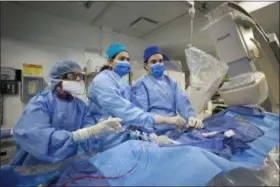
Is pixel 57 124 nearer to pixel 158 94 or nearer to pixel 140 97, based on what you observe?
pixel 140 97

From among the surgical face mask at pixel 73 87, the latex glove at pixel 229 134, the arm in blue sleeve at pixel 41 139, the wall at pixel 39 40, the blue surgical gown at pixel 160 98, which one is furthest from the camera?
the wall at pixel 39 40

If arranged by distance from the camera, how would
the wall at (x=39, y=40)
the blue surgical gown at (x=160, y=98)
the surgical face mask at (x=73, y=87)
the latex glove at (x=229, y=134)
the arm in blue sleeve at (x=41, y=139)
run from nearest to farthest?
the arm in blue sleeve at (x=41, y=139), the latex glove at (x=229, y=134), the surgical face mask at (x=73, y=87), the blue surgical gown at (x=160, y=98), the wall at (x=39, y=40)

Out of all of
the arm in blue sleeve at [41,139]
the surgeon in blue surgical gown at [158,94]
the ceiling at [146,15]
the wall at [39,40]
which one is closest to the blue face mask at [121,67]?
the surgeon in blue surgical gown at [158,94]

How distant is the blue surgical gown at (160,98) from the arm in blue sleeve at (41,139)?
2.12 feet

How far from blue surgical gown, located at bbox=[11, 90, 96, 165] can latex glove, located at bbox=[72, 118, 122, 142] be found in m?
0.04

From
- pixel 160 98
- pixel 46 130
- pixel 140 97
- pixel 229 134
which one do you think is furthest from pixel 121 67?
pixel 229 134

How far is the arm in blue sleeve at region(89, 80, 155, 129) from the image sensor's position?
1222 mm

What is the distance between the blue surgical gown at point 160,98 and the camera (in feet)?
4.81

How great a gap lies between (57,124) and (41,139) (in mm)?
242

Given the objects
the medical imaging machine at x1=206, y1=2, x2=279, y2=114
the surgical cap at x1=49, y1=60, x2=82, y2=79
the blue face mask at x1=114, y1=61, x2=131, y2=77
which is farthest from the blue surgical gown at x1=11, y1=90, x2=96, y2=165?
the medical imaging machine at x1=206, y1=2, x2=279, y2=114

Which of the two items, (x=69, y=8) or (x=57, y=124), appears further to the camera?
(x=69, y=8)

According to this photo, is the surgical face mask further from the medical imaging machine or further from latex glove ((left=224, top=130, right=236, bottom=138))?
the medical imaging machine

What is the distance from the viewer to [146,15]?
9.87 feet

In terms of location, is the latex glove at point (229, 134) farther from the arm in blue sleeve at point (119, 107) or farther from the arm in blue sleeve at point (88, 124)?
the arm in blue sleeve at point (88, 124)
